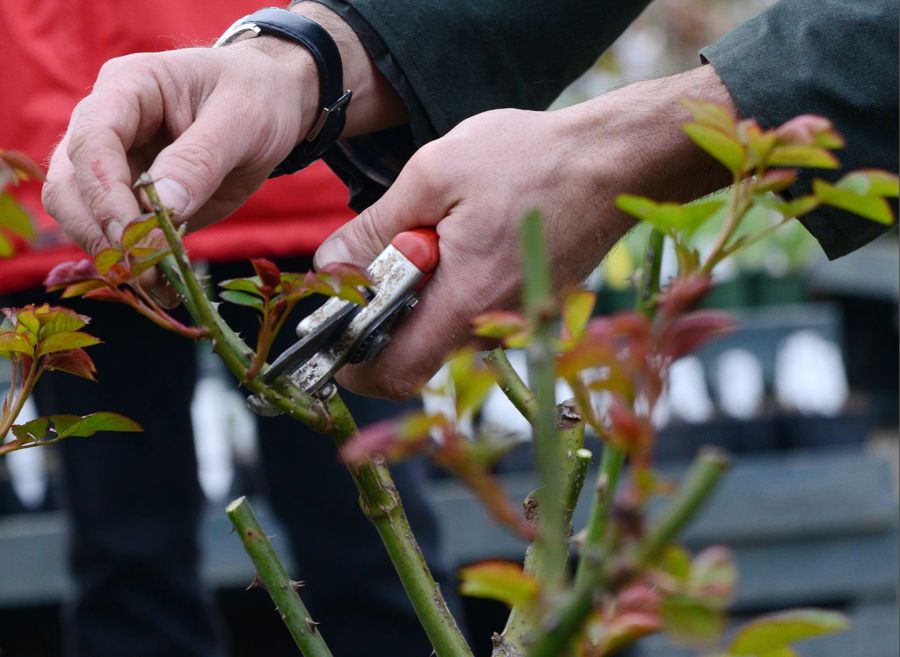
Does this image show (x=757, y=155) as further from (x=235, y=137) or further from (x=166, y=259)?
(x=235, y=137)

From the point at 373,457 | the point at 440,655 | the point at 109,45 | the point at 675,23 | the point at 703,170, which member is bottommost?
the point at 440,655

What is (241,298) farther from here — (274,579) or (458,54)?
(458,54)

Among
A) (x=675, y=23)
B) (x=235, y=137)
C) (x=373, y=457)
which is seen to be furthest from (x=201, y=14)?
(x=675, y=23)

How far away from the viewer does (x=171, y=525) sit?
1.55 m

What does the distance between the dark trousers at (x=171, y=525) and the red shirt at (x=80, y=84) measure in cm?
8

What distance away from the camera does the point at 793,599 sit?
→ 89.4 inches

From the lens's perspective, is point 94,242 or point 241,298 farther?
point 94,242

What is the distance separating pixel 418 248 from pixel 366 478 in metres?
0.21

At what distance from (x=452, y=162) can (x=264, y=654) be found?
215 cm

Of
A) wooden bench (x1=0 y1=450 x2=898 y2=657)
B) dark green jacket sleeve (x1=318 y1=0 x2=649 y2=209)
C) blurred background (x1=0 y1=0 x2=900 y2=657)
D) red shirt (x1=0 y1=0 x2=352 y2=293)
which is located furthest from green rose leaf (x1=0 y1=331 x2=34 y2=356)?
wooden bench (x1=0 y1=450 x2=898 y2=657)

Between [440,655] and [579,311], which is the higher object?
[579,311]

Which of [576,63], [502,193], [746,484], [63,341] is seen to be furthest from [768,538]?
[63,341]

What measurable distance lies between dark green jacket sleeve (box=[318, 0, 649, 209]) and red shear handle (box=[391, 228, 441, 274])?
0.79 feet

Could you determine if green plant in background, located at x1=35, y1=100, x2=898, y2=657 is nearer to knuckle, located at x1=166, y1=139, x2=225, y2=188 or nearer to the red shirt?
knuckle, located at x1=166, y1=139, x2=225, y2=188
